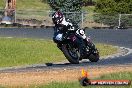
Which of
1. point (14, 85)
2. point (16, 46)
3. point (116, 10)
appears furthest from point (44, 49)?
point (116, 10)

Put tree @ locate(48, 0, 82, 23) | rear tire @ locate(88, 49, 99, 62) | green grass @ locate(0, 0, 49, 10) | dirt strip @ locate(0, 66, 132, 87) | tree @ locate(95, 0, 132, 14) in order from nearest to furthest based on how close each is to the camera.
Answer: dirt strip @ locate(0, 66, 132, 87) < rear tire @ locate(88, 49, 99, 62) < tree @ locate(48, 0, 82, 23) < tree @ locate(95, 0, 132, 14) < green grass @ locate(0, 0, 49, 10)

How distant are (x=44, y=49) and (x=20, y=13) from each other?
62.6 ft

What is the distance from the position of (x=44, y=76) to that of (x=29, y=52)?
758cm

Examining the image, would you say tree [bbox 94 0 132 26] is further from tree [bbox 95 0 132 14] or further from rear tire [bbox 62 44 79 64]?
rear tire [bbox 62 44 79 64]

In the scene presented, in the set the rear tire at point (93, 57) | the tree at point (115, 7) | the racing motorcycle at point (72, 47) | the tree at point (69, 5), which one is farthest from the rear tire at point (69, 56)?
the tree at point (115, 7)

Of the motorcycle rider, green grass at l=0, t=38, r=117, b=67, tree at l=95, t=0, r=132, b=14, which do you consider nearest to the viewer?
the motorcycle rider

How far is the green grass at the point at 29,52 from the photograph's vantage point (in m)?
20.7

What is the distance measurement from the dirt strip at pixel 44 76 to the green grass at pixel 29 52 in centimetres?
394

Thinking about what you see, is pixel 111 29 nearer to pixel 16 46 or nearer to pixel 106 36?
pixel 106 36

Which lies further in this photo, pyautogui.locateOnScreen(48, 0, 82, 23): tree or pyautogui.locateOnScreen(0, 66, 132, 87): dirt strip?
pyautogui.locateOnScreen(48, 0, 82, 23): tree

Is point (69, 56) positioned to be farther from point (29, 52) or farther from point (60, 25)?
point (29, 52)

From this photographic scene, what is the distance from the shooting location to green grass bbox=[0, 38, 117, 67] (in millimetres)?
20734

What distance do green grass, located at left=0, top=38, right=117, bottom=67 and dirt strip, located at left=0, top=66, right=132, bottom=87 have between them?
3.94m

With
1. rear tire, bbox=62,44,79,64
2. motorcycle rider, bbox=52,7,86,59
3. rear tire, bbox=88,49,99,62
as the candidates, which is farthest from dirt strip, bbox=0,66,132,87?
rear tire, bbox=88,49,99,62
